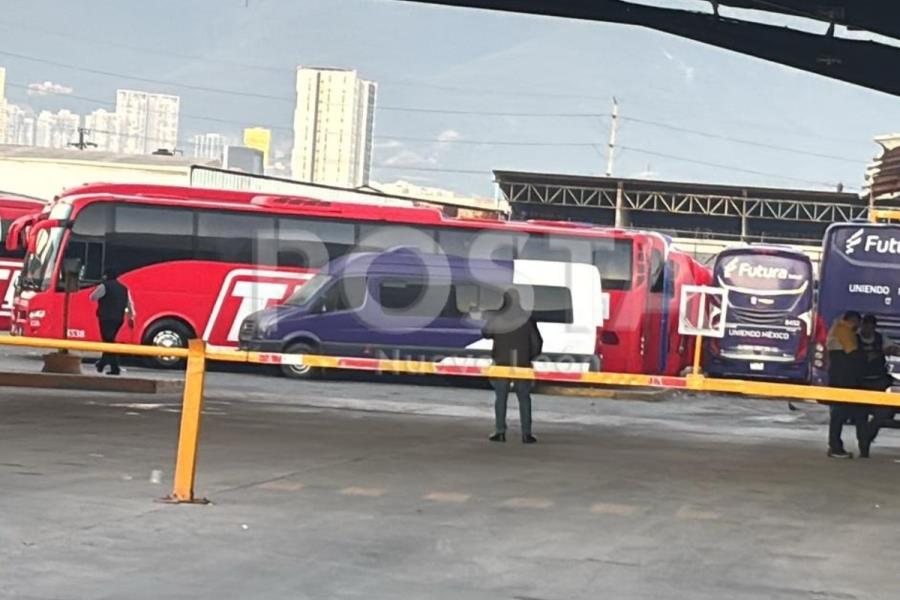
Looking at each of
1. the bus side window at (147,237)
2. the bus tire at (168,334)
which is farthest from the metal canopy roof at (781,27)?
the bus tire at (168,334)

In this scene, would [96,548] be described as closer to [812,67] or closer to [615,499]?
[615,499]

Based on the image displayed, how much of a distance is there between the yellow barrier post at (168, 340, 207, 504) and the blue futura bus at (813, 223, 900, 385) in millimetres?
20020

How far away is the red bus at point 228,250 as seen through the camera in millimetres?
31500

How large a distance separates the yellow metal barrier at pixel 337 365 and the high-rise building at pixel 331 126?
382 ft

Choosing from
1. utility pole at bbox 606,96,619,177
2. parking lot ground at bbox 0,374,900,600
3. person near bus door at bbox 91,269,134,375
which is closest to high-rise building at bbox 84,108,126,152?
utility pole at bbox 606,96,619,177

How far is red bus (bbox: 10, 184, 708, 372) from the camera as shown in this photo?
3150 cm

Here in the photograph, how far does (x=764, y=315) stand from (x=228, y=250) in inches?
487

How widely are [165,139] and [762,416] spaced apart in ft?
549

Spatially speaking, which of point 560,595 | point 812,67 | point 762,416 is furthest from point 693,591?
point 762,416

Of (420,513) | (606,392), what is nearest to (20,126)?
(606,392)

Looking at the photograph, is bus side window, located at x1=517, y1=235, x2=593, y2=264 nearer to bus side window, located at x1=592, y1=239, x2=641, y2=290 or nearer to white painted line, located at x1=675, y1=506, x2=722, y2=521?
bus side window, located at x1=592, y1=239, x2=641, y2=290

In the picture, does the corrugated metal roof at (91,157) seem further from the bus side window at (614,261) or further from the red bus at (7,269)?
the bus side window at (614,261)

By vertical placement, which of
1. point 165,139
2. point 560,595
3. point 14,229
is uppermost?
point 165,139

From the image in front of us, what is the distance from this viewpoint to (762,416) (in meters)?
27.2
